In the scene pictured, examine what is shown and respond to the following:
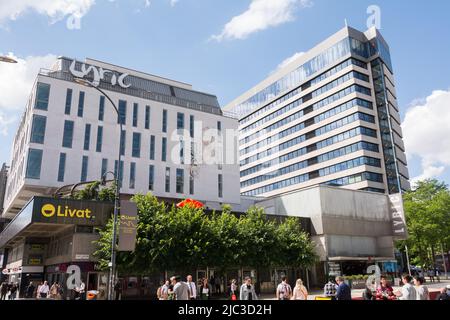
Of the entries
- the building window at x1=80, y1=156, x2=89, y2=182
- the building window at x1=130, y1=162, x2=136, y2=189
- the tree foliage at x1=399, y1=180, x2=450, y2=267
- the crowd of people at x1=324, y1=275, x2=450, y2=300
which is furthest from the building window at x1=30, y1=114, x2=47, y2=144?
the tree foliage at x1=399, y1=180, x2=450, y2=267

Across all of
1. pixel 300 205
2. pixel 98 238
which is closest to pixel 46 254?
pixel 98 238

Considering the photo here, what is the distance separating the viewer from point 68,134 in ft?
163

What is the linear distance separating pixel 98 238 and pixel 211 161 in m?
32.2

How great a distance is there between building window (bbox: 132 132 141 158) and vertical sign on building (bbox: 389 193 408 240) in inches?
1368

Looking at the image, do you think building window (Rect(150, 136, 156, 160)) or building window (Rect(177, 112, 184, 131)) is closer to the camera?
building window (Rect(150, 136, 156, 160))

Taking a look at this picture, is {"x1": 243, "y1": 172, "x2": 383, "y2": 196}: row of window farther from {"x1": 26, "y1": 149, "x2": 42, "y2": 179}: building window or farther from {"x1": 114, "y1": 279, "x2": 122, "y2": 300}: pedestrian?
{"x1": 114, "y1": 279, "x2": 122, "y2": 300}: pedestrian

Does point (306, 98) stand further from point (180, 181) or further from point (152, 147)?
point (152, 147)

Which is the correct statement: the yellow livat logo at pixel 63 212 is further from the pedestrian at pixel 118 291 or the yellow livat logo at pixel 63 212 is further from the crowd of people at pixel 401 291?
the crowd of people at pixel 401 291

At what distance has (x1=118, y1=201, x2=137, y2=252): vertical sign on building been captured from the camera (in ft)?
62.5

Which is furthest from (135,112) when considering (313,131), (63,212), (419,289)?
(419,289)

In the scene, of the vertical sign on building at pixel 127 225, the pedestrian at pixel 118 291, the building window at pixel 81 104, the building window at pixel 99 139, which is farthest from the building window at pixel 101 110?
the vertical sign on building at pixel 127 225

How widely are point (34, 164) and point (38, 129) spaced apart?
4532mm

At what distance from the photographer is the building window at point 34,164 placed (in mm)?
46188

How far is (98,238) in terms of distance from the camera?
1184 inches
